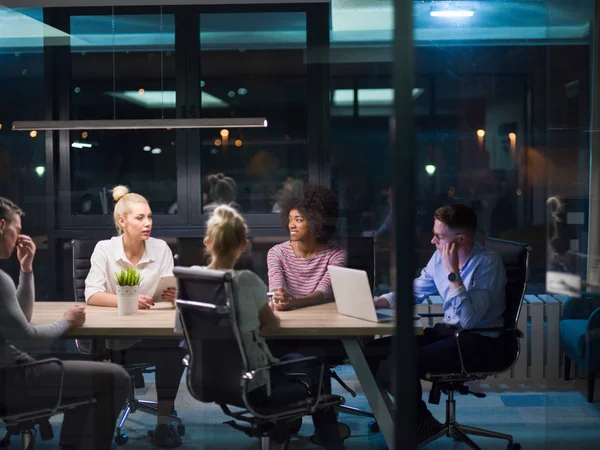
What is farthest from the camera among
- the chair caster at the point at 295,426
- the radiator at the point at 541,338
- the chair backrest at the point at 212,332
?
the radiator at the point at 541,338

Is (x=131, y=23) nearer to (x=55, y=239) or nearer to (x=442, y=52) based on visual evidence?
(x=55, y=239)

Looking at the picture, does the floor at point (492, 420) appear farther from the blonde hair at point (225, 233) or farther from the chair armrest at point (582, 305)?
the blonde hair at point (225, 233)

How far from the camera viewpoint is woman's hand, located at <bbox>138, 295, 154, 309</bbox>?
4223 millimetres

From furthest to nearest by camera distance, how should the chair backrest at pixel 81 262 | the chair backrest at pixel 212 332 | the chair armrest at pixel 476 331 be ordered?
the chair backrest at pixel 81 262 < the chair armrest at pixel 476 331 < the chair backrest at pixel 212 332

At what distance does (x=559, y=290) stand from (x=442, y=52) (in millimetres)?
1703

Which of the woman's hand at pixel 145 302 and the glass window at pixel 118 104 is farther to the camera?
the glass window at pixel 118 104

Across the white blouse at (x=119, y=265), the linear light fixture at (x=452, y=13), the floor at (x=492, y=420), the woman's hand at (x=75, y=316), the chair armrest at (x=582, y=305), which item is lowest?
the floor at (x=492, y=420)

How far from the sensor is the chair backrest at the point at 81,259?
4812 millimetres

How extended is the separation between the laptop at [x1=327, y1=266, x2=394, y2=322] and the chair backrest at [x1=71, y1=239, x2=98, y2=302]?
152 cm

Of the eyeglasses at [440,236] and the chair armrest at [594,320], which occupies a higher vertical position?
the eyeglasses at [440,236]

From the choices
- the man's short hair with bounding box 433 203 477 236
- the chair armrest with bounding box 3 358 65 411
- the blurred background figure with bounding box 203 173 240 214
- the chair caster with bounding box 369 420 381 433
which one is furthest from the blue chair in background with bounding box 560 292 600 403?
the chair armrest with bounding box 3 358 65 411

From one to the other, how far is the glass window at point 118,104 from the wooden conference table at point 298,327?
128 centimetres

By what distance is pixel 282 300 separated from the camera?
431cm

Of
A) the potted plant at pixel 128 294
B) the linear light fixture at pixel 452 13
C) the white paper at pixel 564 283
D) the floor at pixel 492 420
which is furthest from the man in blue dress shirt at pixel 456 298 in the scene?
the potted plant at pixel 128 294
